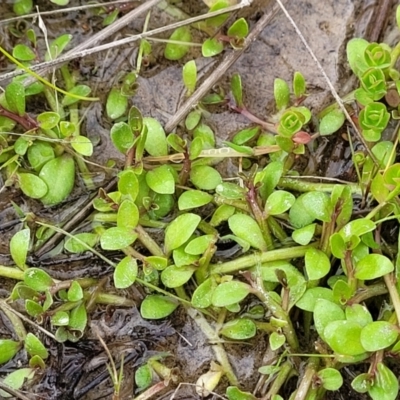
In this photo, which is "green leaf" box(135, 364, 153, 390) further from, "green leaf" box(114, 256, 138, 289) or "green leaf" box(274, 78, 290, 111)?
"green leaf" box(274, 78, 290, 111)

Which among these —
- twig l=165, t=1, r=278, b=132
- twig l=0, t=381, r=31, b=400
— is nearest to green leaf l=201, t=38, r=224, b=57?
twig l=165, t=1, r=278, b=132

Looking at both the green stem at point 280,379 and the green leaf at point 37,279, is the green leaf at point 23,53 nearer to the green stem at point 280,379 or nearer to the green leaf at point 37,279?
the green leaf at point 37,279

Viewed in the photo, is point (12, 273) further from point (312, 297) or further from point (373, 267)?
point (373, 267)

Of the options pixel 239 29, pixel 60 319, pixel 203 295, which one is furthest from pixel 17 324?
pixel 239 29

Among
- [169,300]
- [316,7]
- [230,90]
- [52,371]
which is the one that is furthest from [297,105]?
[52,371]

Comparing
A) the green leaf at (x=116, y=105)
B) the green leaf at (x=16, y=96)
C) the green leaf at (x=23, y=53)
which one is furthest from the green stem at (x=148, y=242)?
the green leaf at (x=23, y=53)

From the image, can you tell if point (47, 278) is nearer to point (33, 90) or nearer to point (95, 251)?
point (95, 251)
